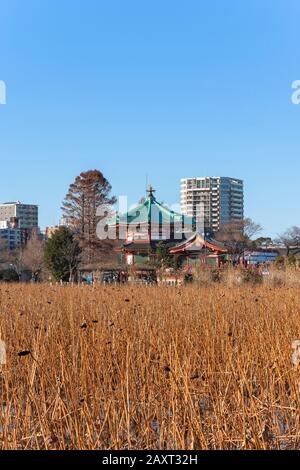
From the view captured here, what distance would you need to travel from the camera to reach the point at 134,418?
328cm

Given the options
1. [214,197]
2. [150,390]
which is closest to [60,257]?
[150,390]

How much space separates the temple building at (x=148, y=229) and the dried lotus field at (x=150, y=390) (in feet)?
62.7

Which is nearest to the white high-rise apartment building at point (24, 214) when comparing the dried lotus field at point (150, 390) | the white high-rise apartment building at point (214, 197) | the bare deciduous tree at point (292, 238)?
the white high-rise apartment building at point (214, 197)

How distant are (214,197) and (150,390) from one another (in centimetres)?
6278

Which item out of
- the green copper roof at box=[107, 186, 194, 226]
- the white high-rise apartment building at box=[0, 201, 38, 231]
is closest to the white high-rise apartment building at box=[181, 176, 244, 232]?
the white high-rise apartment building at box=[0, 201, 38, 231]

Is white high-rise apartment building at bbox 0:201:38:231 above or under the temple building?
above

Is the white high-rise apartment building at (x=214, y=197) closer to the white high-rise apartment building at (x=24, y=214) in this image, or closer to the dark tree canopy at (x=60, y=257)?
the white high-rise apartment building at (x=24, y=214)

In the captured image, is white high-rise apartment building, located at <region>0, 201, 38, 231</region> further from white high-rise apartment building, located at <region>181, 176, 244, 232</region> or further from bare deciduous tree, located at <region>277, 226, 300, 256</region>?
bare deciduous tree, located at <region>277, 226, 300, 256</region>

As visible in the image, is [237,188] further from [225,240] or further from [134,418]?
[134,418]

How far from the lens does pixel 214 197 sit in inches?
2584

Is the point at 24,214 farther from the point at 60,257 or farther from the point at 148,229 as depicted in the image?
the point at 60,257

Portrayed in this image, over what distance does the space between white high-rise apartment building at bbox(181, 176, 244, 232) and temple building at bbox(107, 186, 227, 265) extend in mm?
30277

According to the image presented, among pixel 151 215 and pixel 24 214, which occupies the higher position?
pixel 24 214

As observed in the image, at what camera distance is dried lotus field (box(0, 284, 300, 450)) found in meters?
2.83
